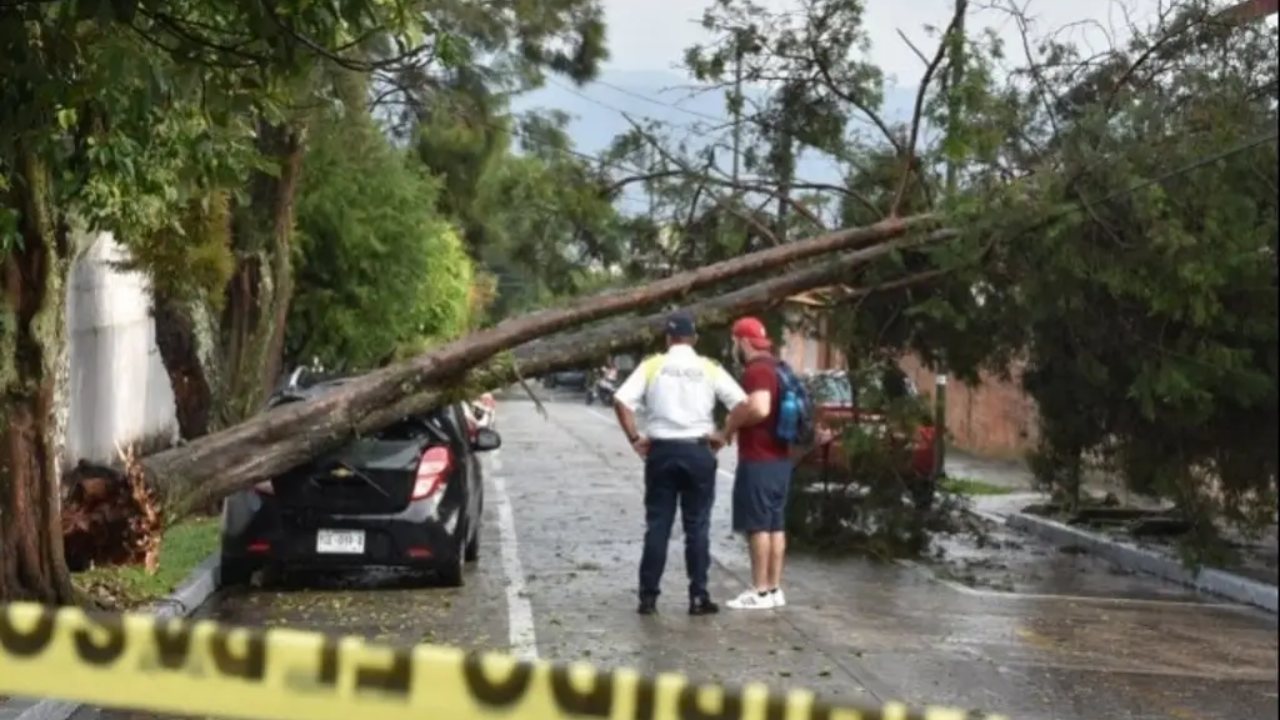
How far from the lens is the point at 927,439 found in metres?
15.4

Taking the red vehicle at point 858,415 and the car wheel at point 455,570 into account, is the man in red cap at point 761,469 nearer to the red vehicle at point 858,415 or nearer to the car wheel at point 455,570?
the car wheel at point 455,570

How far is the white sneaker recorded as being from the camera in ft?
39.9

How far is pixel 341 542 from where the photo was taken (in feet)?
41.7

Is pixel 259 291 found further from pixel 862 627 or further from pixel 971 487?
pixel 862 627

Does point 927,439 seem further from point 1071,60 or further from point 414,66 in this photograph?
point 414,66

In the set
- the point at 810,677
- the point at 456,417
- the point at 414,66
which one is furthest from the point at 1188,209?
the point at 456,417

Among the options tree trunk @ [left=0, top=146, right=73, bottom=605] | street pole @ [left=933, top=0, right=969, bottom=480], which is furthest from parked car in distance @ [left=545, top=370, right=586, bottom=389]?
tree trunk @ [left=0, top=146, right=73, bottom=605]

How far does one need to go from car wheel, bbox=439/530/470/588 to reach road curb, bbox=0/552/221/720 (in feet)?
5.28

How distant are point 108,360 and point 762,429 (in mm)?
12582

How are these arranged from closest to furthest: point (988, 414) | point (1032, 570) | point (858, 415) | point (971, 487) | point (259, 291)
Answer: point (858, 415), point (1032, 570), point (988, 414), point (971, 487), point (259, 291)

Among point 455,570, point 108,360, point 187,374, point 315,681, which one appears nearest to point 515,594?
point 455,570

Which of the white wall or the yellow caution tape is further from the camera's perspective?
the white wall

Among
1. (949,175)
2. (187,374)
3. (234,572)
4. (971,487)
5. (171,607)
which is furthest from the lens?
(187,374)

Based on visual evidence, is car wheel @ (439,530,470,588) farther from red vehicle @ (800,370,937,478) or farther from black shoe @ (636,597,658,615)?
red vehicle @ (800,370,937,478)
